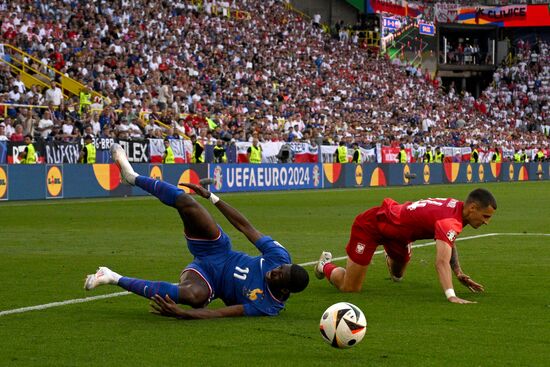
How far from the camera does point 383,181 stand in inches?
1887

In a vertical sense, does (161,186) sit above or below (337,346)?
above

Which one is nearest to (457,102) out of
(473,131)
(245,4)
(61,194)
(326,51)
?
(473,131)

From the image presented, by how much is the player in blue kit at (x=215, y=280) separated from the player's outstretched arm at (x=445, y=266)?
64.5 inches

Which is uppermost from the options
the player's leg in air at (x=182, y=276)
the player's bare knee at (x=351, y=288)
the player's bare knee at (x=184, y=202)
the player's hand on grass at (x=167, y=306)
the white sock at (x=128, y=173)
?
the white sock at (x=128, y=173)

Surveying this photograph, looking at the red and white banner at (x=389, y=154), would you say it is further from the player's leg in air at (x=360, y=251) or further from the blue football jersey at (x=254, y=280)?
the blue football jersey at (x=254, y=280)

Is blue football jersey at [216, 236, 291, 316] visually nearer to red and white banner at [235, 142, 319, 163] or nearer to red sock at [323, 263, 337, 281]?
red sock at [323, 263, 337, 281]

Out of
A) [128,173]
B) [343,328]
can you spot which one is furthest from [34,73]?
[343,328]

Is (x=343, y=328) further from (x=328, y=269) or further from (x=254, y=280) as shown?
(x=328, y=269)

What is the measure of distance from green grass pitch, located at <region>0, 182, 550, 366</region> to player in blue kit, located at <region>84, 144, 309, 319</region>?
6.1 inches

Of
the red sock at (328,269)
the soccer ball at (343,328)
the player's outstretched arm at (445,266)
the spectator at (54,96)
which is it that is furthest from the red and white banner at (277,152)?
the soccer ball at (343,328)

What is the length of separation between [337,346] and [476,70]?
81.7 meters

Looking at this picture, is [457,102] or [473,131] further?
[457,102]

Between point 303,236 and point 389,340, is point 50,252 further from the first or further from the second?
point 389,340

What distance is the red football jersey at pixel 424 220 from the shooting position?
10156 millimetres
